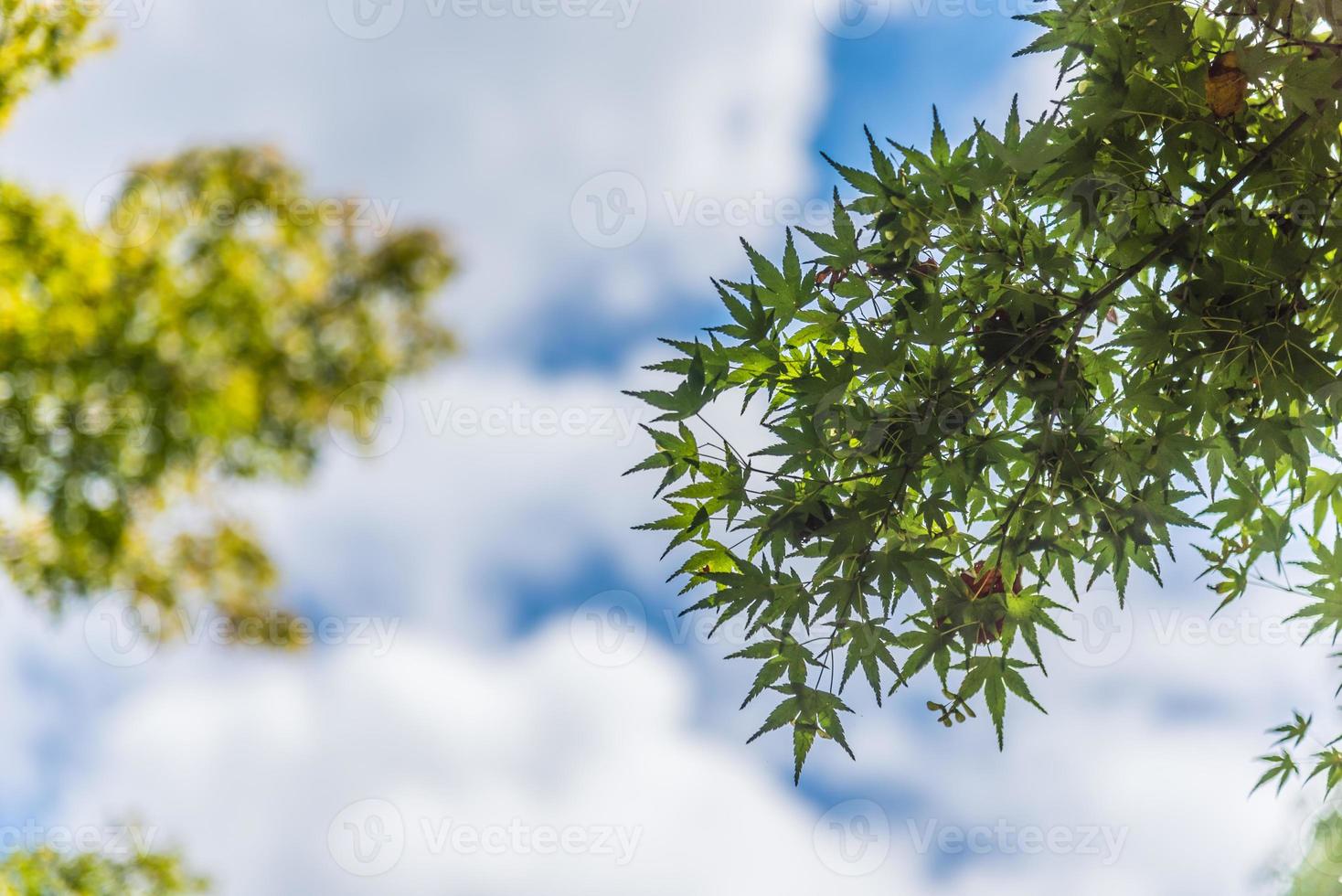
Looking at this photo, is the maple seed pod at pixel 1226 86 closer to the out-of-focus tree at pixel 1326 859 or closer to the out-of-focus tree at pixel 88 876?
the out-of-focus tree at pixel 1326 859

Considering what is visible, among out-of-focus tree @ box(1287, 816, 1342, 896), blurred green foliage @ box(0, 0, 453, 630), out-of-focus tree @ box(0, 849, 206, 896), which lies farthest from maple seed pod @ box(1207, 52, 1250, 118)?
out-of-focus tree @ box(0, 849, 206, 896)

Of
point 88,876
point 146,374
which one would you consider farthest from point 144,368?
point 88,876

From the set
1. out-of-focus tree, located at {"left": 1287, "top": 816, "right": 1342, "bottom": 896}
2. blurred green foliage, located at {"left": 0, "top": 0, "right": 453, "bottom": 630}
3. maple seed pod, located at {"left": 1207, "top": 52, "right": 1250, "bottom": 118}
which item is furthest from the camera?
blurred green foliage, located at {"left": 0, "top": 0, "right": 453, "bottom": 630}

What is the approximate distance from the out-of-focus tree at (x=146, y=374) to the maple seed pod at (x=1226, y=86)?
13.3ft

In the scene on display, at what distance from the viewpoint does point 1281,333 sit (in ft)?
4.83

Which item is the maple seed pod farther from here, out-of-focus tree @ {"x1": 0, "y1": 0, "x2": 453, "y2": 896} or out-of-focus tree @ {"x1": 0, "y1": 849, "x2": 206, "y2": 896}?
out-of-focus tree @ {"x1": 0, "y1": 849, "x2": 206, "y2": 896}

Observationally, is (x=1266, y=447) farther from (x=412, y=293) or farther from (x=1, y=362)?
(x=412, y=293)

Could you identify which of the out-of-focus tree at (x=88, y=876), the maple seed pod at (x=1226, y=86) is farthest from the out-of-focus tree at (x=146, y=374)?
the maple seed pod at (x=1226, y=86)

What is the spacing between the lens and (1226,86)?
1.45m

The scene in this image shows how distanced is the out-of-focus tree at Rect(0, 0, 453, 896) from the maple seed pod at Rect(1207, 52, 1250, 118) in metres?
4.04

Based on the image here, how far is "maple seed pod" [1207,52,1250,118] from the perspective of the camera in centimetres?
143

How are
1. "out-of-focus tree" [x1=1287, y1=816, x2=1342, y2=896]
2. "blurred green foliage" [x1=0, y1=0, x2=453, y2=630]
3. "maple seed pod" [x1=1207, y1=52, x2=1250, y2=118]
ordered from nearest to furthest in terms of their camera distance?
"maple seed pod" [x1=1207, y1=52, x2=1250, y2=118] → "out-of-focus tree" [x1=1287, y1=816, x2=1342, y2=896] → "blurred green foliage" [x1=0, y1=0, x2=453, y2=630]

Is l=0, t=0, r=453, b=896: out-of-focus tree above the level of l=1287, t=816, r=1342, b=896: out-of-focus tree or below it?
above

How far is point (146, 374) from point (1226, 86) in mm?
4339
